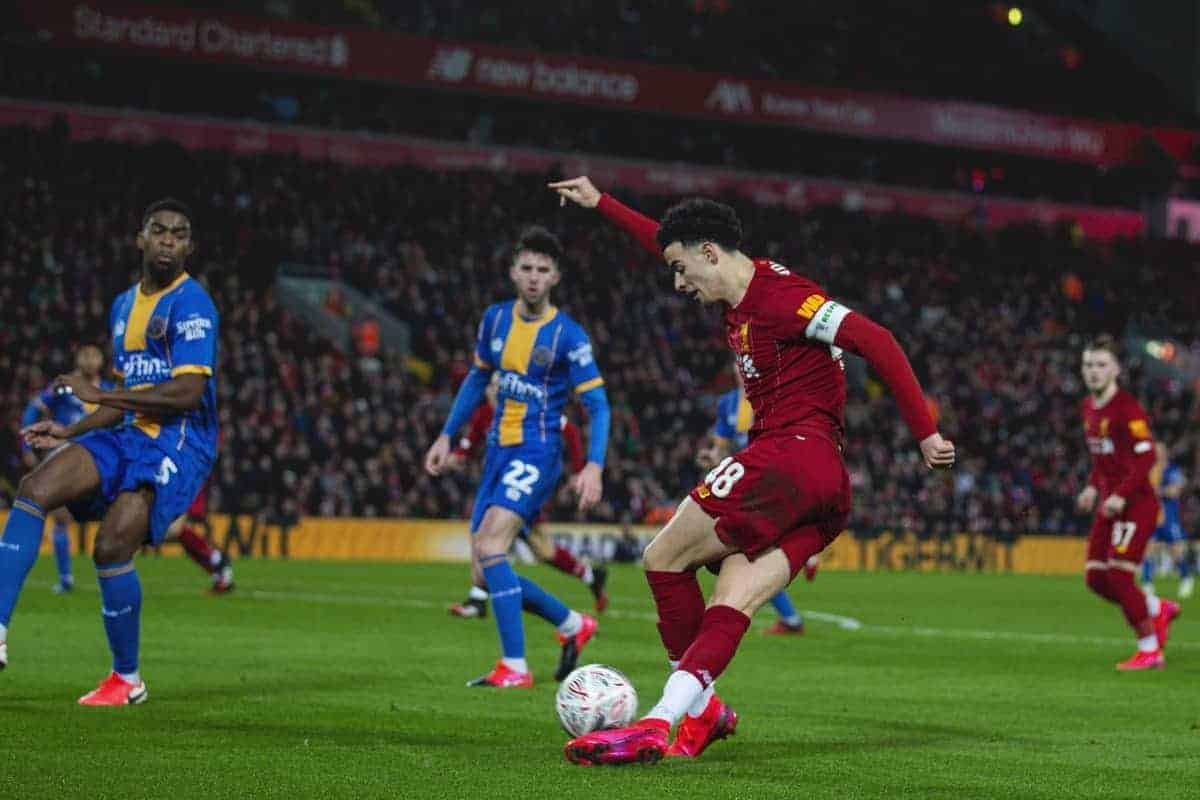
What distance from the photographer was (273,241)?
34.2 m

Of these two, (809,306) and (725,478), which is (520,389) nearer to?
(725,478)

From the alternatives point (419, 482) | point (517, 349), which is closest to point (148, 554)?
point (419, 482)

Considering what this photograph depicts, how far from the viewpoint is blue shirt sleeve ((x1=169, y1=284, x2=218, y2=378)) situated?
8.66m

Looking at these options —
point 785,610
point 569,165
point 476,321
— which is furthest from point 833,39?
point 785,610

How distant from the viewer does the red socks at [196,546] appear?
648 inches

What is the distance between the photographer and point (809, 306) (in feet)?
22.8

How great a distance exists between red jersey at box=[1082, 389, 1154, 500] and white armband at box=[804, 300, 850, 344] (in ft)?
22.3

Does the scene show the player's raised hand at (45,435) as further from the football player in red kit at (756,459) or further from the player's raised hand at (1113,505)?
the player's raised hand at (1113,505)

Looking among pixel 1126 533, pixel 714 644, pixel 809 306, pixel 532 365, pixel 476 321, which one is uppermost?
pixel 476 321

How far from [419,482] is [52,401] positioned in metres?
11.7

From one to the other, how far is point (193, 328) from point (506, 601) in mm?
2660

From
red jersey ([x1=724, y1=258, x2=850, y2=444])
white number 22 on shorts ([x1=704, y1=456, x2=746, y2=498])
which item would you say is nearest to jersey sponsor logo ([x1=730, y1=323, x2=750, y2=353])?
red jersey ([x1=724, y1=258, x2=850, y2=444])

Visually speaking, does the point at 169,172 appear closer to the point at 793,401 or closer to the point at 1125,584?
the point at 1125,584

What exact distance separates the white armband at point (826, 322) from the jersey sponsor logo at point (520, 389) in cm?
431
